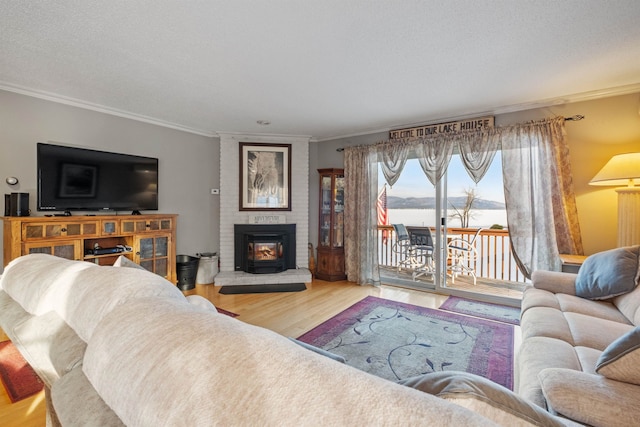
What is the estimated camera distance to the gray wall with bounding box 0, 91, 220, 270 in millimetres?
2928

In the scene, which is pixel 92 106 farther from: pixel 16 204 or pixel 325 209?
pixel 325 209

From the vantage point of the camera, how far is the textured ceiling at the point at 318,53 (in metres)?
1.77

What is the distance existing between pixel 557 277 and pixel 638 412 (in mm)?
1868

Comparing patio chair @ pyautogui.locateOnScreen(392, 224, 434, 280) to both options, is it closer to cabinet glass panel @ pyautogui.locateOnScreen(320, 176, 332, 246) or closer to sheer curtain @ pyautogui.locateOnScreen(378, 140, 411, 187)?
sheer curtain @ pyautogui.locateOnScreen(378, 140, 411, 187)

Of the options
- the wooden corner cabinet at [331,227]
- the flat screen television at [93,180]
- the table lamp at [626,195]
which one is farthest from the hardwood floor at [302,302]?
the table lamp at [626,195]

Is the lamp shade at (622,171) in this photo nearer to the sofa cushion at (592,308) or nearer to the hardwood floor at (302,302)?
the sofa cushion at (592,308)

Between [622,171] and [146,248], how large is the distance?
5.10 meters

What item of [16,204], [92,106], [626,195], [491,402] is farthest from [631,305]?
[92,106]

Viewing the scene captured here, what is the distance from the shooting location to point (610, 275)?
206cm

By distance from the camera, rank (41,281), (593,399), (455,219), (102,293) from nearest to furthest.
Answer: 1. (102,293)
2. (593,399)
3. (41,281)
4. (455,219)

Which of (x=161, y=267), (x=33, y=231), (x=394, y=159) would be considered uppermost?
(x=394, y=159)

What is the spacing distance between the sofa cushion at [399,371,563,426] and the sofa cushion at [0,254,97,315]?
3.76 ft

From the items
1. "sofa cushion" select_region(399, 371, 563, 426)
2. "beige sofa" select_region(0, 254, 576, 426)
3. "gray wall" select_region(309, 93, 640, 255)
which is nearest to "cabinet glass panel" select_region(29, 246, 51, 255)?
"beige sofa" select_region(0, 254, 576, 426)

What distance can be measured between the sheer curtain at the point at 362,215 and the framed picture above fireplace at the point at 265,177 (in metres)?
1.06
